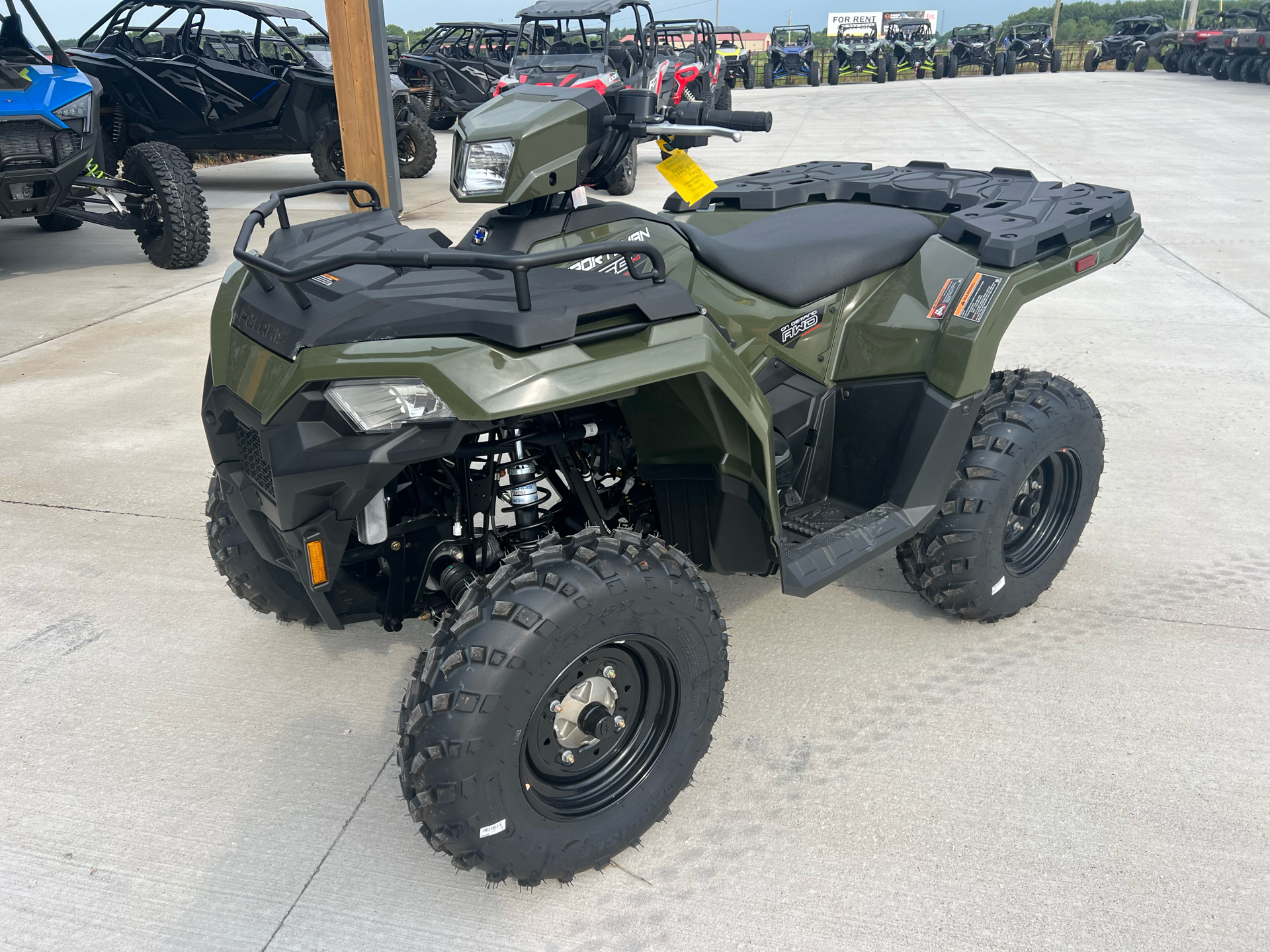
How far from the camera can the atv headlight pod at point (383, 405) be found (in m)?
1.75

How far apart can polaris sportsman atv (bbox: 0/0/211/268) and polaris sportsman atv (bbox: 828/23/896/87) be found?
26.7 metres

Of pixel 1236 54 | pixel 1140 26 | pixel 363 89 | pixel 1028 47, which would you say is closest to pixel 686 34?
pixel 363 89

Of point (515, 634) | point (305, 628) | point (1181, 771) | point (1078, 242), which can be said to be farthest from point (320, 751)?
point (1078, 242)

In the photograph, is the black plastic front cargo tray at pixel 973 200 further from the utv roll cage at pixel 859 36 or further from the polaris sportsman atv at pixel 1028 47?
the polaris sportsman atv at pixel 1028 47

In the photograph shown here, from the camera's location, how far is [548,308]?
1794mm

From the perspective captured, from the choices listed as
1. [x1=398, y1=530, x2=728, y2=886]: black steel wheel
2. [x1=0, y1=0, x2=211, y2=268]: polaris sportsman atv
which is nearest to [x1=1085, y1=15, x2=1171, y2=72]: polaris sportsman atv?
[x1=0, y1=0, x2=211, y2=268]: polaris sportsman atv

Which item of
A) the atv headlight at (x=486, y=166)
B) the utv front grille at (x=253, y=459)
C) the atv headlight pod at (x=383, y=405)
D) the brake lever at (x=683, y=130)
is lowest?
the utv front grille at (x=253, y=459)

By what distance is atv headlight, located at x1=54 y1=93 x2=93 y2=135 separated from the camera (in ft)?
20.7

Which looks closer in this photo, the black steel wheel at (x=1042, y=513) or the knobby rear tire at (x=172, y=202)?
the black steel wheel at (x=1042, y=513)

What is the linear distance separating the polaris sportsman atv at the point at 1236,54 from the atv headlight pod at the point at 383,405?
2741cm

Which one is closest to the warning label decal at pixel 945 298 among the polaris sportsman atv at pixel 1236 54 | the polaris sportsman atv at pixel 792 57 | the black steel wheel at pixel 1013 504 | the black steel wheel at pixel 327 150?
the black steel wheel at pixel 1013 504

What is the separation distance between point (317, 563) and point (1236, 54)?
28.8m

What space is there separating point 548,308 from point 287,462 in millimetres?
543

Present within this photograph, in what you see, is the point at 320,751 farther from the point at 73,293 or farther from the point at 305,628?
the point at 73,293
